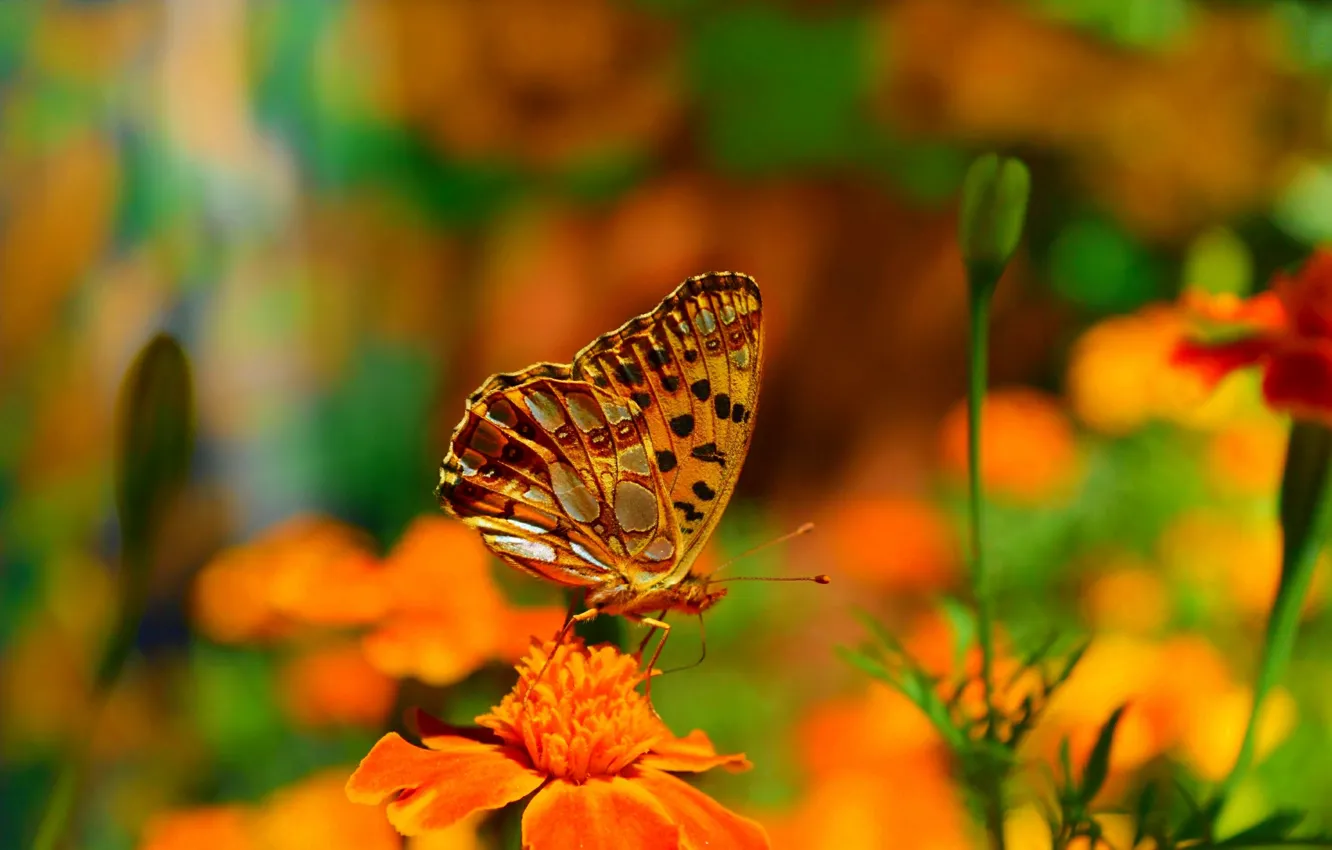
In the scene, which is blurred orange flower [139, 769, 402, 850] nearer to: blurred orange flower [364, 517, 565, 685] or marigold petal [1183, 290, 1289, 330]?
blurred orange flower [364, 517, 565, 685]

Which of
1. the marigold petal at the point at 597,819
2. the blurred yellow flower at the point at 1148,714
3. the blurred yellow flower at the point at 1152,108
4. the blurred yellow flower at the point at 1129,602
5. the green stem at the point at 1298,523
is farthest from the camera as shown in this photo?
the blurred yellow flower at the point at 1152,108

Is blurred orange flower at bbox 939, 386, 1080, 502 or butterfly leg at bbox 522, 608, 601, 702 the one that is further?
blurred orange flower at bbox 939, 386, 1080, 502

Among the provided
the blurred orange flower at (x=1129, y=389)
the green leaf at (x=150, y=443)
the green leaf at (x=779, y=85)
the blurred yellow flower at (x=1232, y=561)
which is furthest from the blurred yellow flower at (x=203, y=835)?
the green leaf at (x=779, y=85)

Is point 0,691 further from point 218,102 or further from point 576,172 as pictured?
point 576,172

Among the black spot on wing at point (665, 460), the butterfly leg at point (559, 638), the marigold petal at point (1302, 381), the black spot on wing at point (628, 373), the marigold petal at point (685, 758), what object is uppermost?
the black spot on wing at point (628, 373)

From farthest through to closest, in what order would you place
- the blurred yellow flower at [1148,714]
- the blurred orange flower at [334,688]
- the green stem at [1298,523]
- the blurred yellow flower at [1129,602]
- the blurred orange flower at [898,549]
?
the blurred orange flower at [898,549] < the blurred yellow flower at [1129,602] < the blurred yellow flower at [1148,714] < the blurred orange flower at [334,688] < the green stem at [1298,523]

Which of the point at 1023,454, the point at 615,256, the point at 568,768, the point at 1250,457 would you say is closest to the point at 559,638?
the point at 568,768

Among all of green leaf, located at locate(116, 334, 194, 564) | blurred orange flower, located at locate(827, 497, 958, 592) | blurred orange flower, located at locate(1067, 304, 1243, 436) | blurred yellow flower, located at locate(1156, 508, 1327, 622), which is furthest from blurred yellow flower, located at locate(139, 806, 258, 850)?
blurred orange flower, located at locate(827, 497, 958, 592)

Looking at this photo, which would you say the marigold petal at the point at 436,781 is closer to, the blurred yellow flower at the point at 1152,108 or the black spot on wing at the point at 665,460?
the black spot on wing at the point at 665,460
